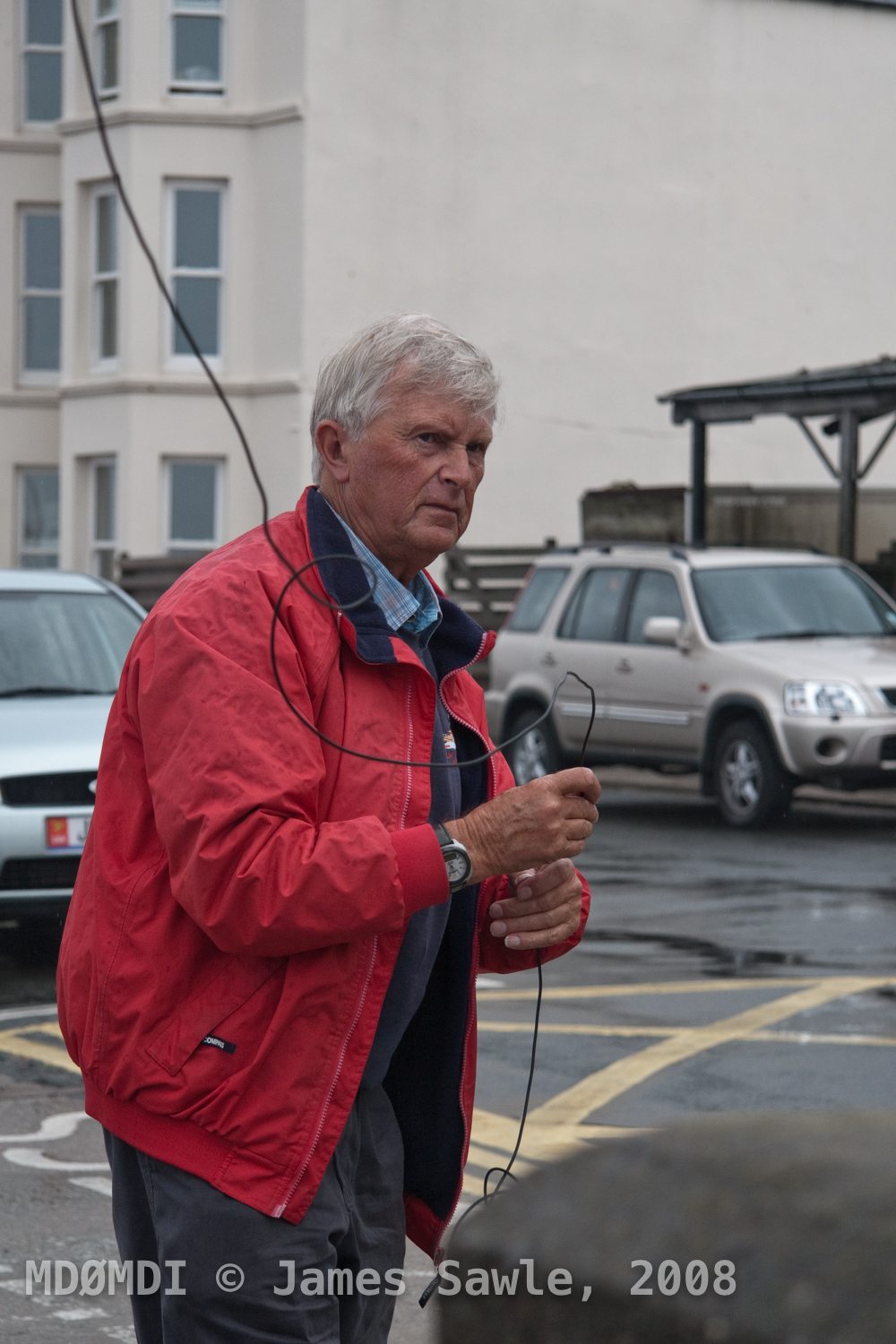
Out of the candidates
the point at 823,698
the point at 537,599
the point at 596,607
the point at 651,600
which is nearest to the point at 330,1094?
the point at 823,698

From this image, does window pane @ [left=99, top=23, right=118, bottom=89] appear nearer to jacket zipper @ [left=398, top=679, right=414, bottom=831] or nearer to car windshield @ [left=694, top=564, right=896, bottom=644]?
car windshield @ [left=694, top=564, right=896, bottom=644]

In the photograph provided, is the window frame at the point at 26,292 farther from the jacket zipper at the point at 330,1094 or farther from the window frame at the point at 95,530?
the jacket zipper at the point at 330,1094

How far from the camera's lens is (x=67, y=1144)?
228 inches

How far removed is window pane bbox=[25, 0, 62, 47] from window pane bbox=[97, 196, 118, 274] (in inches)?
109

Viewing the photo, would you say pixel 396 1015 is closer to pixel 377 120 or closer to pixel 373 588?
pixel 373 588

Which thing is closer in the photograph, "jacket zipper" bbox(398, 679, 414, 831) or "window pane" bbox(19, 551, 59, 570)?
"jacket zipper" bbox(398, 679, 414, 831)

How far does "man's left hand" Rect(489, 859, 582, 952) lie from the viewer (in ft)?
8.83

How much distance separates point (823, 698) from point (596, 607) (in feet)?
9.32

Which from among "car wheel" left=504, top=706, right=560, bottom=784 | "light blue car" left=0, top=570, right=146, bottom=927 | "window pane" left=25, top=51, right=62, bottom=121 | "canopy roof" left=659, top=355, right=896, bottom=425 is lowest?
"car wheel" left=504, top=706, right=560, bottom=784

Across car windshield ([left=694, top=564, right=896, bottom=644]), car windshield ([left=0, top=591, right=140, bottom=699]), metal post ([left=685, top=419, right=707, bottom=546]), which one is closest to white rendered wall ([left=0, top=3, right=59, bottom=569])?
metal post ([left=685, top=419, right=707, bottom=546])

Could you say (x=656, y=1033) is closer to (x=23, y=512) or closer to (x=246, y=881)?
(x=246, y=881)

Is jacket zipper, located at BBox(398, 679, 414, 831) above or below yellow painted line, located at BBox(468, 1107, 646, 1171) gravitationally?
above

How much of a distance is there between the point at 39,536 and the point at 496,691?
12.8m

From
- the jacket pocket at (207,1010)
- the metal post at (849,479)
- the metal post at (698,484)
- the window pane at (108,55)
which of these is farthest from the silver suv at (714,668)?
the window pane at (108,55)
